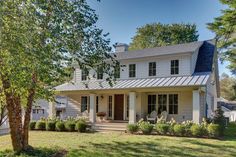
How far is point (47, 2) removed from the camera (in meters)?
8.91

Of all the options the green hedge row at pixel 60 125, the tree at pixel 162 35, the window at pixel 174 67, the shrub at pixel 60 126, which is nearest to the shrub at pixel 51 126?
the green hedge row at pixel 60 125

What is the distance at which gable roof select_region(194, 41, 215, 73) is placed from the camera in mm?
17797

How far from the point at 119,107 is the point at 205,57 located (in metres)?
7.27

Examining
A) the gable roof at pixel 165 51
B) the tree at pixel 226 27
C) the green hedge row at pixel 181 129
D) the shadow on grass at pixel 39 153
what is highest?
the tree at pixel 226 27

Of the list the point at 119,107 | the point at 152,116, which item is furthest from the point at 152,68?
the point at 119,107

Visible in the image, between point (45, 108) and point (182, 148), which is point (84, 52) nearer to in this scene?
point (182, 148)

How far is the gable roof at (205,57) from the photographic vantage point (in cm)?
1780

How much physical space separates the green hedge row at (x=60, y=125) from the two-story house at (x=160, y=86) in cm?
177

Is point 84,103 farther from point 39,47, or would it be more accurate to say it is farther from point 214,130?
point 39,47

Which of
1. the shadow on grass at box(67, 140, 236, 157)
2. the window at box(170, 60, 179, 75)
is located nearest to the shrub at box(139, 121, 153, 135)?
the shadow on grass at box(67, 140, 236, 157)

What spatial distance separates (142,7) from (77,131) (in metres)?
9.02

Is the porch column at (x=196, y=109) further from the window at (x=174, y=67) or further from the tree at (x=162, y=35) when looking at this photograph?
the tree at (x=162, y=35)

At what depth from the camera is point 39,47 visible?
821 cm

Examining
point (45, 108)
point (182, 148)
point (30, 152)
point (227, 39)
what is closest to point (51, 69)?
point (30, 152)
